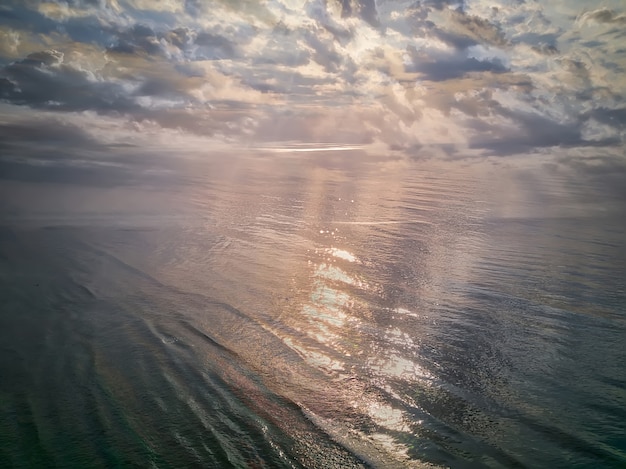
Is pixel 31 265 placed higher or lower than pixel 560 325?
lower

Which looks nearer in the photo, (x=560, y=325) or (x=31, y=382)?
(x=31, y=382)

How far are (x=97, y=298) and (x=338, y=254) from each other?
17.0 meters

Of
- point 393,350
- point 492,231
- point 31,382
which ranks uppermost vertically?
point 492,231

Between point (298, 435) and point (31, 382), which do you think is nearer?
point (298, 435)

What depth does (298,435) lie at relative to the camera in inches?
529

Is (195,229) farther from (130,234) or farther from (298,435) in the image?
(298,435)

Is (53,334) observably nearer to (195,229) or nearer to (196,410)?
(196,410)

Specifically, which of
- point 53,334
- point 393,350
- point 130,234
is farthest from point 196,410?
point 130,234

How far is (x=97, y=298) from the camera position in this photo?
83.6 feet

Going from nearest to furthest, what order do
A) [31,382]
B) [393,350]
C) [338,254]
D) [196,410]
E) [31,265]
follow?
1. [196,410]
2. [31,382]
3. [393,350]
4. [31,265]
5. [338,254]

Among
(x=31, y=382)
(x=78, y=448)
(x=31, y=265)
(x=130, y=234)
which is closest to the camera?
(x=78, y=448)

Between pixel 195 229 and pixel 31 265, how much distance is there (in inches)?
607

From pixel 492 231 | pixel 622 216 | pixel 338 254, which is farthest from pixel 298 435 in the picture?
pixel 622 216

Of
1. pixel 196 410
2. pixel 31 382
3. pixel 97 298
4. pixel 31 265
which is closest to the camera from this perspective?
pixel 196 410
